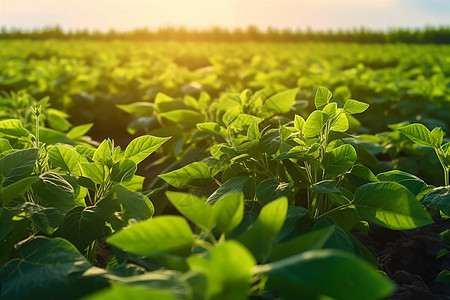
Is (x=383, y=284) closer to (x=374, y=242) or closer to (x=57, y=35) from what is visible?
(x=374, y=242)

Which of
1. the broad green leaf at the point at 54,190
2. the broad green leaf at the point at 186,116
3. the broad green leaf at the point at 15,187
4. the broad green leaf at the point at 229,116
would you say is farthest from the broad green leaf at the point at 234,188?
the broad green leaf at the point at 186,116

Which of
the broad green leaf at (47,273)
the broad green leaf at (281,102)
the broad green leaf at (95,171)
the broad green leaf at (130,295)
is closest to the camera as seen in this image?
the broad green leaf at (130,295)

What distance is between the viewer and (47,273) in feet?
3.74

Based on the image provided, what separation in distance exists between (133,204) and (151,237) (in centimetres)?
51

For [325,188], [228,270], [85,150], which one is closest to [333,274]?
[228,270]

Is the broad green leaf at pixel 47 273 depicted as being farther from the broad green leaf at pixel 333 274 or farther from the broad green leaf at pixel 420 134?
the broad green leaf at pixel 420 134

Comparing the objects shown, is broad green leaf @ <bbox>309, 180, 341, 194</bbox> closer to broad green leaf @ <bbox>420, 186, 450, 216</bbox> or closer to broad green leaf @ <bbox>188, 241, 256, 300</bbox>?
broad green leaf @ <bbox>420, 186, 450, 216</bbox>

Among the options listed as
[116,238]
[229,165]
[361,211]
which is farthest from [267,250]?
[229,165]

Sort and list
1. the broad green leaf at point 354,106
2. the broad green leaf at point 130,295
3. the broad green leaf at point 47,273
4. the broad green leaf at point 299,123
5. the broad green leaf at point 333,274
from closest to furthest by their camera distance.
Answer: the broad green leaf at point 130,295, the broad green leaf at point 333,274, the broad green leaf at point 47,273, the broad green leaf at point 354,106, the broad green leaf at point 299,123

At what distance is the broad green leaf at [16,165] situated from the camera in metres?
1.43

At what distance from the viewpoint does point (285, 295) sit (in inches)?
38.1

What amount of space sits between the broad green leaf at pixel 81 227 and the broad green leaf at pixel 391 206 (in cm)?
73

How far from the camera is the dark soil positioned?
90.2 inches

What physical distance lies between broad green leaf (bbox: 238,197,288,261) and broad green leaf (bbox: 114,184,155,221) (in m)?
0.48
